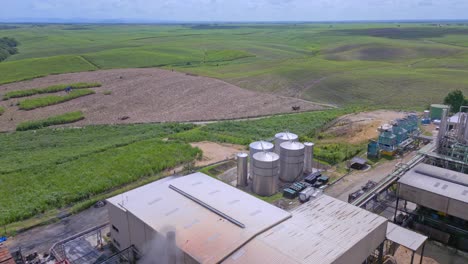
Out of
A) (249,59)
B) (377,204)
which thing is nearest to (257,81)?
(249,59)

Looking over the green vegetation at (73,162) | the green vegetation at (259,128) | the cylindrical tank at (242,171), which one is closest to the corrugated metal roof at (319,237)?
the cylindrical tank at (242,171)

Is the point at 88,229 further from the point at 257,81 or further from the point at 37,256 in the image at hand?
the point at 257,81

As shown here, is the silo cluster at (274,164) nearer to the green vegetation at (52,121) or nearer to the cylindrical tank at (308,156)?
the cylindrical tank at (308,156)

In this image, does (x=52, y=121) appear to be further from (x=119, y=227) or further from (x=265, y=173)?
(x=265, y=173)

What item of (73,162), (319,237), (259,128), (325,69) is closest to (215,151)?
(259,128)

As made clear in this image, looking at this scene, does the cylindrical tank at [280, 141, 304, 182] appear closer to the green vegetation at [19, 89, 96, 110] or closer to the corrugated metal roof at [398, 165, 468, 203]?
the corrugated metal roof at [398, 165, 468, 203]

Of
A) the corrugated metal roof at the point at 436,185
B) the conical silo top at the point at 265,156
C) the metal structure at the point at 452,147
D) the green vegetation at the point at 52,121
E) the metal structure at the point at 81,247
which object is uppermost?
the metal structure at the point at 452,147
